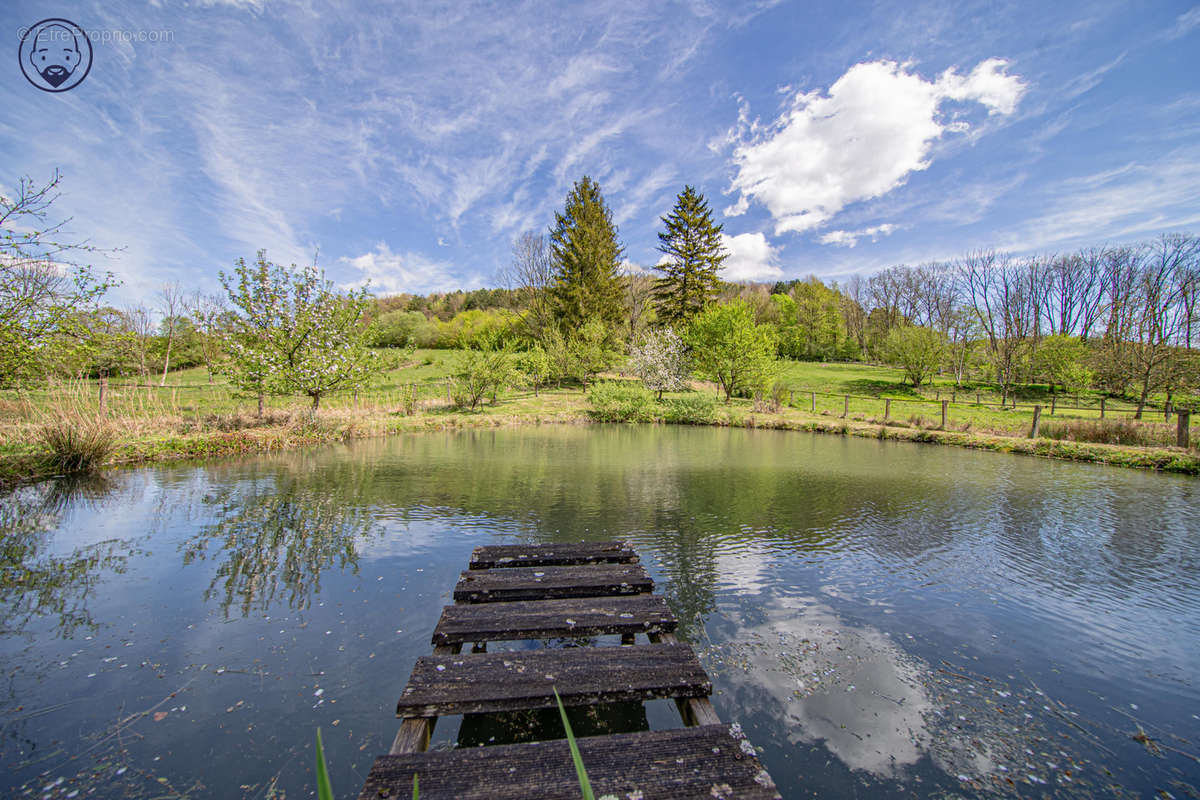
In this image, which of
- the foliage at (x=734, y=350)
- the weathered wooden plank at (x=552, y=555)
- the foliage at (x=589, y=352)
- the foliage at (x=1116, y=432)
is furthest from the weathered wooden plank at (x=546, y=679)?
the foliage at (x=589, y=352)

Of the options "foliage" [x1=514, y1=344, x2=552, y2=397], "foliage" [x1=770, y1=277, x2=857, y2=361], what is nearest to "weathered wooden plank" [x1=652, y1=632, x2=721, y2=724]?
"foliage" [x1=514, y1=344, x2=552, y2=397]

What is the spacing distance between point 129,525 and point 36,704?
469cm

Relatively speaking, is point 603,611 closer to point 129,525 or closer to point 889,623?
point 889,623

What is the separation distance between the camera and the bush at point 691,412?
26562 millimetres

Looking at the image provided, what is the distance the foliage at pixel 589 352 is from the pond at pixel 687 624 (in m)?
27.4

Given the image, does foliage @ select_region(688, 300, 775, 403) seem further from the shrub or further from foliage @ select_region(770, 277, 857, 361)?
the shrub

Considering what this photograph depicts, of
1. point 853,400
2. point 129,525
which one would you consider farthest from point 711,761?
point 853,400

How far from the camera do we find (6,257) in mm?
8680

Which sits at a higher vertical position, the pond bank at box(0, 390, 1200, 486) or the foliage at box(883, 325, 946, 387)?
the foliage at box(883, 325, 946, 387)

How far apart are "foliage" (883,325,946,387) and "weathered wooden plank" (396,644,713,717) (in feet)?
151

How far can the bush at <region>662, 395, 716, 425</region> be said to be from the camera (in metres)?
26.6

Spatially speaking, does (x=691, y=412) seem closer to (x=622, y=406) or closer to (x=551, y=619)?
(x=622, y=406)

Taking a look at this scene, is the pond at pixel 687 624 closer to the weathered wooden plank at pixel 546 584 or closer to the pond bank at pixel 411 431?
the weathered wooden plank at pixel 546 584

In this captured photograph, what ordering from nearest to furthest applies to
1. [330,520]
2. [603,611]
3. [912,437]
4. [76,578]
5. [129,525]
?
1. [603,611]
2. [76,578]
3. [129,525]
4. [330,520]
5. [912,437]
